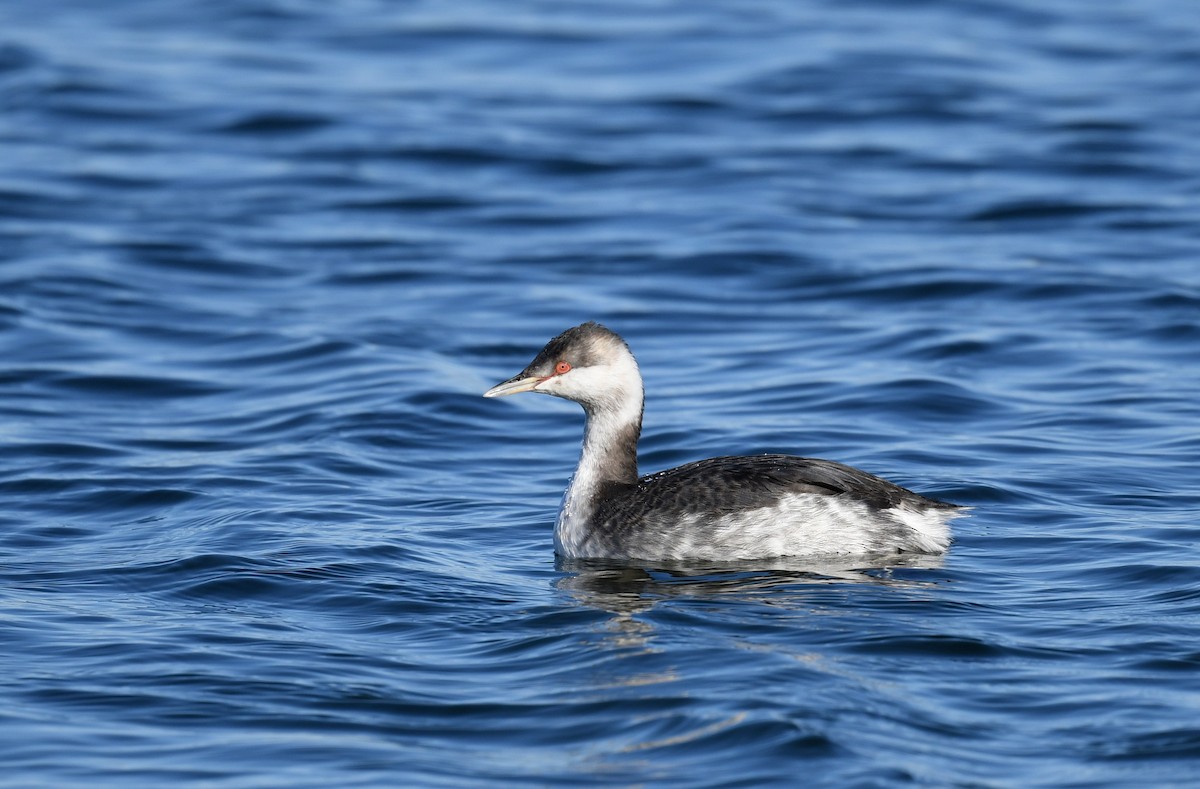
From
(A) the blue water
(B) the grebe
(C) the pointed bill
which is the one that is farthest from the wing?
(C) the pointed bill

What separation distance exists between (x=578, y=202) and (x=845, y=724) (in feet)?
44.1

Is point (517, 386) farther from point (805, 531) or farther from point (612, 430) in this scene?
point (805, 531)

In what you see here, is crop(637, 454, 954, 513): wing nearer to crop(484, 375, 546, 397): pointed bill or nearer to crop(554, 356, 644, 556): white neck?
crop(554, 356, 644, 556): white neck

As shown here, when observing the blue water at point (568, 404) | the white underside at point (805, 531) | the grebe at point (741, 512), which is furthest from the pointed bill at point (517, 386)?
the white underside at point (805, 531)

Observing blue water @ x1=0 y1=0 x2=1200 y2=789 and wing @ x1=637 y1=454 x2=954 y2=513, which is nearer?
blue water @ x1=0 y1=0 x2=1200 y2=789

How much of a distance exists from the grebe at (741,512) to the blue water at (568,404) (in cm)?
17

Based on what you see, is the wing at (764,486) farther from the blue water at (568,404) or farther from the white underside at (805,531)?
the blue water at (568,404)

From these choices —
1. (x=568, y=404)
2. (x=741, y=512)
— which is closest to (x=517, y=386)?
(x=741, y=512)

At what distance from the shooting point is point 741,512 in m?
9.70

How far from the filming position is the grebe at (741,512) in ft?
31.7

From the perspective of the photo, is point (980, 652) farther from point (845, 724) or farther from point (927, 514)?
point (927, 514)

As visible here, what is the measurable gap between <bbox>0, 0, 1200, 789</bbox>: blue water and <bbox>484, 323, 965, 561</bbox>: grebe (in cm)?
17

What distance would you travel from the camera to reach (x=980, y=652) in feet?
26.5

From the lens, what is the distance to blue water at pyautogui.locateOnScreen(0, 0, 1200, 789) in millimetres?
7523
